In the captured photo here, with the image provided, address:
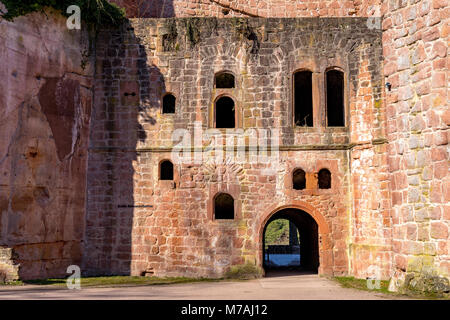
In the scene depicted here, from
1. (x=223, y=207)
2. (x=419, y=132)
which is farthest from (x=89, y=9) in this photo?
(x=419, y=132)

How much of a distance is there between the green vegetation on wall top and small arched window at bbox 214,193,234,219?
5860mm

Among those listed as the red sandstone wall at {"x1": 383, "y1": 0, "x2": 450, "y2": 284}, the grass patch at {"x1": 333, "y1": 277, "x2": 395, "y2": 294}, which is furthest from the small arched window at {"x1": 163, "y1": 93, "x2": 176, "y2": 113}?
the red sandstone wall at {"x1": 383, "y1": 0, "x2": 450, "y2": 284}

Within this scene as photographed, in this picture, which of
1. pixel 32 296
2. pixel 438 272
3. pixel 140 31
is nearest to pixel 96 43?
pixel 140 31

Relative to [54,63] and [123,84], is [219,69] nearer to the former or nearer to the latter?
[123,84]

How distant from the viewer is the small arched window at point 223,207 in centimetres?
1354

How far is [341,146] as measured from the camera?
41.7ft

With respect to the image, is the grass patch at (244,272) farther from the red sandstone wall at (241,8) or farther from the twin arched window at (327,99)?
the red sandstone wall at (241,8)

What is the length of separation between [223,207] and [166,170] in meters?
2.06

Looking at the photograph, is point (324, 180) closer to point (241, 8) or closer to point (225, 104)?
point (225, 104)

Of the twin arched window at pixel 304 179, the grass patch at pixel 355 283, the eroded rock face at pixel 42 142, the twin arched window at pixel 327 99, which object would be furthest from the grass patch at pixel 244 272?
the twin arched window at pixel 327 99

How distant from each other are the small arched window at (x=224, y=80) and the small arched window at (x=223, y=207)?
3.27 m

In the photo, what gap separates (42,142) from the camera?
11.7 meters

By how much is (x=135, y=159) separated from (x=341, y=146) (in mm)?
5671

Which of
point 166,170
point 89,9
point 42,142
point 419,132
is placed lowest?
point 419,132
